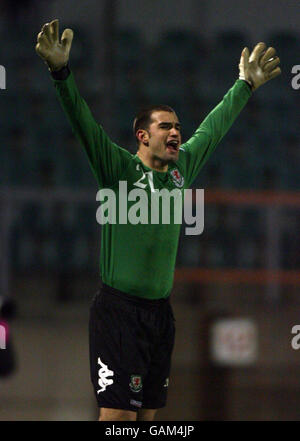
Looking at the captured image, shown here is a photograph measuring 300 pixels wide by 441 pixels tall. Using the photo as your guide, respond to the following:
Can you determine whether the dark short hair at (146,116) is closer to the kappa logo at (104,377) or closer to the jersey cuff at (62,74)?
the jersey cuff at (62,74)

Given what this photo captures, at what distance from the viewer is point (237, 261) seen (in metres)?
10.7

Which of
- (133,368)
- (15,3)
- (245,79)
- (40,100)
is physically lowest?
(133,368)

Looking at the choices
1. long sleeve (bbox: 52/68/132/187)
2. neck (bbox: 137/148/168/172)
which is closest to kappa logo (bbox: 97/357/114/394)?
long sleeve (bbox: 52/68/132/187)

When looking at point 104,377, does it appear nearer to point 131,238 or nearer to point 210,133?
point 131,238

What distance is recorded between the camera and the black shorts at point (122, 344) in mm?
3373

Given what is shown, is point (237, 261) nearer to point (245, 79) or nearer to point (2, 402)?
point (2, 402)

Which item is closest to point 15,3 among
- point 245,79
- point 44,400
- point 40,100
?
point 40,100

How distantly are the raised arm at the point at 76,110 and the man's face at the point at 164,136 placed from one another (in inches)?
5.2

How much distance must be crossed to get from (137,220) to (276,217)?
4952 millimetres

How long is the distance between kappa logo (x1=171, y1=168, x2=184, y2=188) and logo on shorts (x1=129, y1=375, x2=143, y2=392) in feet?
2.74

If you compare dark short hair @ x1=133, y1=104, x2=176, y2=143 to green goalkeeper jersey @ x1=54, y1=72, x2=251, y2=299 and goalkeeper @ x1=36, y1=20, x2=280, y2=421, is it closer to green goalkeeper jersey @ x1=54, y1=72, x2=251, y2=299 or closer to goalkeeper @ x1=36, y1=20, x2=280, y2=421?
goalkeeper @ x1=36, y1=20, x2=280, y2=421

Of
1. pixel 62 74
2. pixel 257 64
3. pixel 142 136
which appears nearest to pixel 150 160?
pixel 142 136

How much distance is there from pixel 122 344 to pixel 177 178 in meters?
0.76

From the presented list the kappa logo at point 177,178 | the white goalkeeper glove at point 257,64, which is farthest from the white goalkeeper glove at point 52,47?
the white goalkeeper glove at point 257,64
